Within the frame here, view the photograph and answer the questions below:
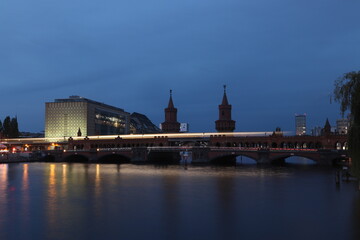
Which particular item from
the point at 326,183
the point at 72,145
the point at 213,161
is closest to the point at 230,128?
the point at 213,161

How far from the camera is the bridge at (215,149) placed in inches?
4067

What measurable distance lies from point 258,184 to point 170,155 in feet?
288

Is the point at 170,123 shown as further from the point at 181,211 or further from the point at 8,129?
the point at 181,211

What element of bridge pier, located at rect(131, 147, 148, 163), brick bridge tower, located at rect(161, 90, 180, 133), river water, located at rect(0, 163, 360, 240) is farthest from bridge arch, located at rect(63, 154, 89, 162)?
river water, located at rect(0, 163, 360, 240)

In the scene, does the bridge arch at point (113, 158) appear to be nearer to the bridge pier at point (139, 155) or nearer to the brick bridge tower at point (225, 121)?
the bridge pier at point (139, 155)

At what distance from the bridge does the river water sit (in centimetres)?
4668

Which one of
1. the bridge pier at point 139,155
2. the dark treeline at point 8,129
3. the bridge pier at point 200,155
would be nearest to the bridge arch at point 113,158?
the bridge pier at point 139,155

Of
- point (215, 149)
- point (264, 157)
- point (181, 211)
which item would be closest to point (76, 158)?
point (215, 149)

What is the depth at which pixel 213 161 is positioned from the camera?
120062mm

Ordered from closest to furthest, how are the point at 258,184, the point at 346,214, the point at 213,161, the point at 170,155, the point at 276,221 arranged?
1. the point at 276,221
2. the point at 346,214
3. the point at 258,184
4. the point at 213,161
5. the point at 170,155

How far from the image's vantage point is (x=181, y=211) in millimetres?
36688

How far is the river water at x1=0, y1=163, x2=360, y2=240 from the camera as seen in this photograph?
2885 centimetres

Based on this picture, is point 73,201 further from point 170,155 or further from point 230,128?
point 230,128

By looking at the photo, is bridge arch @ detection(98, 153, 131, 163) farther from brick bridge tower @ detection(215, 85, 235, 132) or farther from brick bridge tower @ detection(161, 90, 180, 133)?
brick bridge tower @ detection(215, 85, 235, 132)
